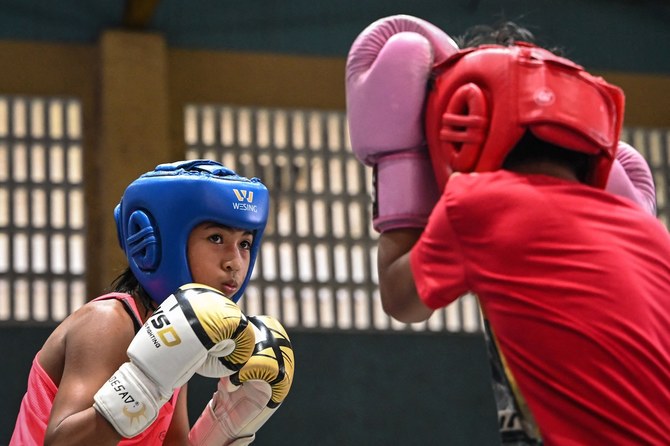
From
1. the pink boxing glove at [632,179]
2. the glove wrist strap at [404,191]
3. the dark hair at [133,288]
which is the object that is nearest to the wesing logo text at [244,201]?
→ the dark hair at [133,288]

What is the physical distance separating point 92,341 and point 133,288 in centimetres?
35

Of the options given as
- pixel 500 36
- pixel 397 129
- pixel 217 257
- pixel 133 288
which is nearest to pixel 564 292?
pixel 397 129

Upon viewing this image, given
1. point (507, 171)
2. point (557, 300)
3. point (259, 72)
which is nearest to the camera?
point (557, 300)

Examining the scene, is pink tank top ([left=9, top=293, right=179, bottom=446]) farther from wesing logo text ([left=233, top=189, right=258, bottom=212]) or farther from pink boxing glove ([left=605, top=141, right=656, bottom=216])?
pink boxing glove ([left=605, top=141, right=656, bottom=216])

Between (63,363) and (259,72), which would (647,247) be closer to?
(63,363)

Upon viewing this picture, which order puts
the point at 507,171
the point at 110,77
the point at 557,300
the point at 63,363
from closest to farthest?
the point at 557,300
the point at 507,171
the point at 63,363
the point at 110,77

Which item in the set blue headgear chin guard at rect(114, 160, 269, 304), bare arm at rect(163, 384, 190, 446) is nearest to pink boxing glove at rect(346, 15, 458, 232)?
blue headgear chin guard at rect(114, 160, 269, 304)

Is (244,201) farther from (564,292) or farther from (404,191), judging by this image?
(564,292)

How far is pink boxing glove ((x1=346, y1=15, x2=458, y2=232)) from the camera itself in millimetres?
1941

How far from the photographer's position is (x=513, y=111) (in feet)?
5.97

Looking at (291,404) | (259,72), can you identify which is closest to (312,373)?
(291,404)

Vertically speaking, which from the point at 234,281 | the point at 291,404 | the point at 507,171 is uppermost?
the point at 507,171

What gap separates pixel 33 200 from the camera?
6.09 metres

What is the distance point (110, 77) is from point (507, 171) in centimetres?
459
